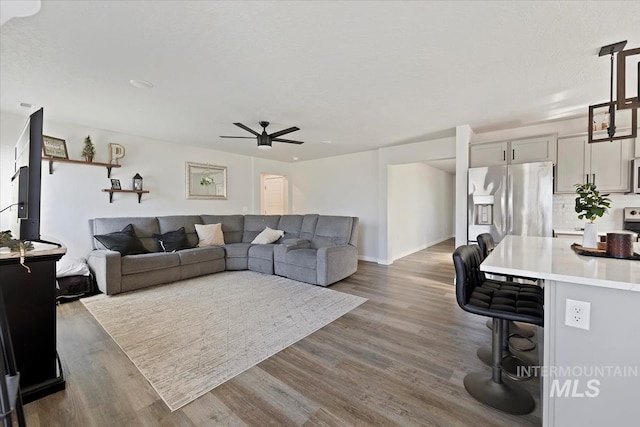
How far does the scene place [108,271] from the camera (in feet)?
11.0

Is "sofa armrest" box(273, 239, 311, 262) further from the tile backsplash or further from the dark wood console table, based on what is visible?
the tile backsplash

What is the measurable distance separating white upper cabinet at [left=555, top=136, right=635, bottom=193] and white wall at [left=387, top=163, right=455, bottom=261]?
8.71ft

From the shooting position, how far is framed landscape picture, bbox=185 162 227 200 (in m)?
5.25

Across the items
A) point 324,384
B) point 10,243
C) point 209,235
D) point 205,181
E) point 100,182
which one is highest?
point 205,181

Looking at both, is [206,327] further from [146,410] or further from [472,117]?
[472,117]

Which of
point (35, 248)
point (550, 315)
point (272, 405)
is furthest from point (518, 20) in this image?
point (35, 248)

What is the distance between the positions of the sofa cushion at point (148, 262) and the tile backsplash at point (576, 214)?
5.75 metres

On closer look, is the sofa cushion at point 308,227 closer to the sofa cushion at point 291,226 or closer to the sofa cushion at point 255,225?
the sofa cushion at point 291,226

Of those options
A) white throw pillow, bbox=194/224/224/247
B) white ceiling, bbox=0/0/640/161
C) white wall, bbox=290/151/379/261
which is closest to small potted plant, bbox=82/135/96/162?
white ceiling, bbox=0/0/640/161

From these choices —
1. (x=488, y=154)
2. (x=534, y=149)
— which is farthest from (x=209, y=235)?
(x=534, y=149)

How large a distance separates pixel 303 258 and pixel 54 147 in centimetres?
392

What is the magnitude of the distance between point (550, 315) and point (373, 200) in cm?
457

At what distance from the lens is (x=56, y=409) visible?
1.54 metres

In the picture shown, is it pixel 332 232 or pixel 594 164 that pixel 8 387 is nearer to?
pixel 332 232
